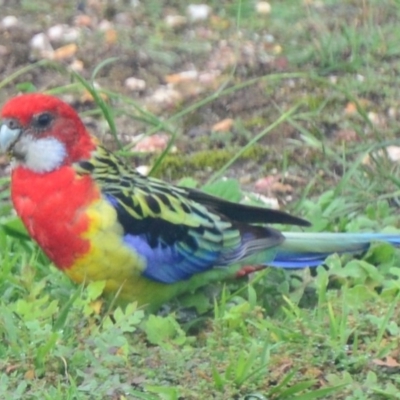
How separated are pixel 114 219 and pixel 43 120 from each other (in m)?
0.36

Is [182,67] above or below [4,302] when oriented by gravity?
below

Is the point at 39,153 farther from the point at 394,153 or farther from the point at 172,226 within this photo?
the point at 394,153

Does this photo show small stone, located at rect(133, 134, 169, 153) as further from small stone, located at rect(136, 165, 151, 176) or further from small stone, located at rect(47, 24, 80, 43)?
small stone, located at rect(47, 24, 80, 43)

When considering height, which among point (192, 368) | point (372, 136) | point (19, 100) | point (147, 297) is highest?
point (19, 100)

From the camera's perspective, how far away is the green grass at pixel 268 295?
2.59 metres

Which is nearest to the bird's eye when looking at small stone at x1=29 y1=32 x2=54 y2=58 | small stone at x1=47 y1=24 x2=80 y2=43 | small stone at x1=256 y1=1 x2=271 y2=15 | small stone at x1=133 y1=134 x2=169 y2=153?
small stone at x1=133 y1=134 x2=169 y2=153

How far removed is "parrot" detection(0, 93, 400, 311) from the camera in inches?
121

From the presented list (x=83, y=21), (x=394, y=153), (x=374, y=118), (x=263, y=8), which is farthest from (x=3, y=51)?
(x=394, y=153)

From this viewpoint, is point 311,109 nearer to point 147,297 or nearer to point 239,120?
point 239,120

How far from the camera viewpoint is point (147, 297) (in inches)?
127

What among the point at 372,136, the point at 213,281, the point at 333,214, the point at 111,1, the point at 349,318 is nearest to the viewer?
the point at 349,318

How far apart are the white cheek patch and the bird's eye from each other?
0.04 m

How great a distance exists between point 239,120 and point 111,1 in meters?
1.30

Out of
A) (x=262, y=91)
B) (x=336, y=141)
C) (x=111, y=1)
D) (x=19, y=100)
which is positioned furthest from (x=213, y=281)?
(x=111, y=1)
